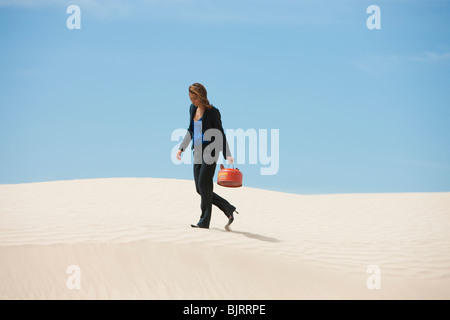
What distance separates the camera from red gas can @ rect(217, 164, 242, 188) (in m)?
7.32

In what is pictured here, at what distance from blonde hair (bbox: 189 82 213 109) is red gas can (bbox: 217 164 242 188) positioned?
101cm

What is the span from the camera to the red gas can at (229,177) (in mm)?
7324

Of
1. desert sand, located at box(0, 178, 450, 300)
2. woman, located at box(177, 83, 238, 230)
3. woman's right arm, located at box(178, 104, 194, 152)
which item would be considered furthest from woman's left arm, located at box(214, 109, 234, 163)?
desert sand, located at box(0, 178, 450, 300)

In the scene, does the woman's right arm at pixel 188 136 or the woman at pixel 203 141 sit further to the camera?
the woman's right arm at pixel 188 136

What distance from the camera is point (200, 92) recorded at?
23.8 ft

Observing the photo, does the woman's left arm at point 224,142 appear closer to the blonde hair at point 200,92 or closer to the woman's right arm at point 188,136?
the blonde hair at point 200,92

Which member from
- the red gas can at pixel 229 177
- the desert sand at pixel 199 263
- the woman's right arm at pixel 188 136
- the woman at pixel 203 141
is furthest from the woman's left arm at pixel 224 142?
the desert sand at pixel 199 263

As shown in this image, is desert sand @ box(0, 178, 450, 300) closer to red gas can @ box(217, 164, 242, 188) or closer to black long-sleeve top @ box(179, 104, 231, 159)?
red gas can @ box(217, 164, 242, 188)

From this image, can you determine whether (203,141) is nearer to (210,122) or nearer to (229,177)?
(210,122)

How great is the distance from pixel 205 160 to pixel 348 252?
2.72 meters

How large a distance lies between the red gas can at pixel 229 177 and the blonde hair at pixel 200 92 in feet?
3.32

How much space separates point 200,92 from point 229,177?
135cm

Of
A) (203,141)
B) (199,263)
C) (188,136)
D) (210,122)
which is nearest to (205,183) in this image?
(203,141)
